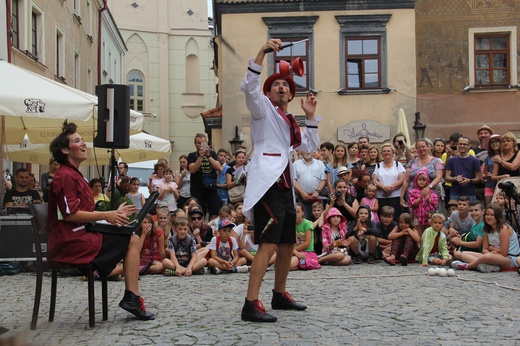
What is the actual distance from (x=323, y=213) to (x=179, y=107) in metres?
37.4

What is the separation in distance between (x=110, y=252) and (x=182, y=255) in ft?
16.1

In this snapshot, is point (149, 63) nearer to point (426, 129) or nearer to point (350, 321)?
point (426, 129)

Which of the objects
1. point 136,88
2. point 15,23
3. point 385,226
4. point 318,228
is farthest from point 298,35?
point 136,88

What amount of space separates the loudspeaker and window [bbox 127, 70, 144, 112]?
131 ft

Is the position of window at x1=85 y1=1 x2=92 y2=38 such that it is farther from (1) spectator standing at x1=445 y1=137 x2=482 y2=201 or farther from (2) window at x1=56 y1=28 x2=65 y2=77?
(1) spectator standing at x1=445 y1=137 x2=482 y2=201

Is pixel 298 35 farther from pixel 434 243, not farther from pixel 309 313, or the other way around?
pixel 309 313

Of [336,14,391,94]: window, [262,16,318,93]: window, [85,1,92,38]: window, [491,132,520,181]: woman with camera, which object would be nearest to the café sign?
[336,14,391,94]: window

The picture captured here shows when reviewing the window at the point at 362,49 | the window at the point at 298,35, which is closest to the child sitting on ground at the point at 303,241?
the window at the point at 298,35

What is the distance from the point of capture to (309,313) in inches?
253

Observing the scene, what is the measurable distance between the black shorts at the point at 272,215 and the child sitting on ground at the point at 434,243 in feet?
17.3

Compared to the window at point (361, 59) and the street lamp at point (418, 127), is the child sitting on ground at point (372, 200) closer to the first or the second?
the street lamp at point (418, 127)

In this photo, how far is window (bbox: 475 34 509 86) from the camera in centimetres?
2550

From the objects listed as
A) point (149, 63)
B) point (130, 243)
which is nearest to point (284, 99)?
point (130, 243)

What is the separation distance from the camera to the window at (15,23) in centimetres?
2021
